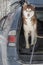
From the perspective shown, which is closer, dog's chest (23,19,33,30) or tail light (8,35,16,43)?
tail light (8,35,16,43)

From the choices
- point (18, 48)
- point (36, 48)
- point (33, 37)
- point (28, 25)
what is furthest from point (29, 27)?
point (18, 48)

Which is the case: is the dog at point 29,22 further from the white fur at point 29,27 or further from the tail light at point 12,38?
the tail light at point 12,38

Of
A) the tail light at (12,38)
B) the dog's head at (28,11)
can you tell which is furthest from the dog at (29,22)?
the tail light at (12,38)

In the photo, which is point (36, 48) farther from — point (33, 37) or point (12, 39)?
point (12, 39)

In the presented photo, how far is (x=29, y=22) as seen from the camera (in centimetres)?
478

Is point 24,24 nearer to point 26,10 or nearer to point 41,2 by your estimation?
point 26,10

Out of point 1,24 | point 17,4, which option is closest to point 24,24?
point 1,24

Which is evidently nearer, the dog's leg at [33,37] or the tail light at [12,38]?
the tail light at [12,38]

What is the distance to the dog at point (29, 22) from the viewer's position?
15.4 feet

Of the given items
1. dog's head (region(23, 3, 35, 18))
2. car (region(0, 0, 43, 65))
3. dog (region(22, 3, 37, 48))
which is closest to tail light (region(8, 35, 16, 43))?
car (region(0, 0, 43, 65))

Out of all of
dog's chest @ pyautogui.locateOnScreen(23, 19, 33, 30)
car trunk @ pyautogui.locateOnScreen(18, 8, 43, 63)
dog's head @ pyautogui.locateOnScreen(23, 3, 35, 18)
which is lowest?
car trunk @ pyautogui.locateOnScreen(18, 8, 43, 63)

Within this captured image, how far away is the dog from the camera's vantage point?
471 centimetres

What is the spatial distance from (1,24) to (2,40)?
22.2 inches

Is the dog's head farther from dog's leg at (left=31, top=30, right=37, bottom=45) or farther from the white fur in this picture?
dog's leg at (left=31, top=30, right=37, bottom=45)
